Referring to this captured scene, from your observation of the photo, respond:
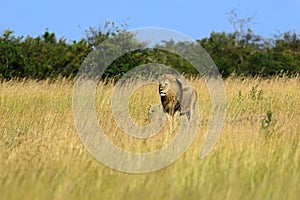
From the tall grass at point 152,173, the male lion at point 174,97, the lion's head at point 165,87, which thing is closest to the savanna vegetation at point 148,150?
the tall grass at point 152,173

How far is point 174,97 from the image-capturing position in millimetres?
9062

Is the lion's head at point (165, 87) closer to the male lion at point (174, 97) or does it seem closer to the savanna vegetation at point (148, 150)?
the male lion at point (174, 97)

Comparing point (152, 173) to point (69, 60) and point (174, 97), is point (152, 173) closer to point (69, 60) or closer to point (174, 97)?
point (174, 97)

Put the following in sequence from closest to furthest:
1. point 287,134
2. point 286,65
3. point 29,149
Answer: point 29,149 → point 287,134 → point 286,65

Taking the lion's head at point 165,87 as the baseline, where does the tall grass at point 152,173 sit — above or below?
below

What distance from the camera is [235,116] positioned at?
368 inches

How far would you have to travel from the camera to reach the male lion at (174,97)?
904cm

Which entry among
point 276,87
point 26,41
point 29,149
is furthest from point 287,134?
point 26,41

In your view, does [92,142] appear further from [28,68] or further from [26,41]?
[26,41]

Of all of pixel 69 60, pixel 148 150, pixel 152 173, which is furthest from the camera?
pixel 69 60

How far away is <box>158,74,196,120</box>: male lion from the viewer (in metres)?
9.04

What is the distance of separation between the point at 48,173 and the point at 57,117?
177 inches

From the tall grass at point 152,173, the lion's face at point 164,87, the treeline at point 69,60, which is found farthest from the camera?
the treeline at point 69,60

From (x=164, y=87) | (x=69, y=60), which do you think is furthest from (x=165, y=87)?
(x=69, y=60)
